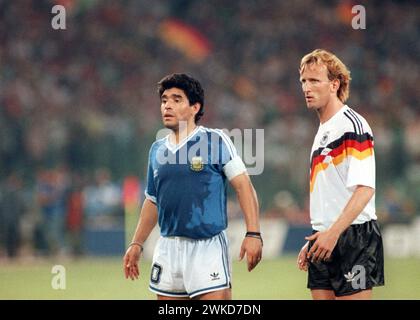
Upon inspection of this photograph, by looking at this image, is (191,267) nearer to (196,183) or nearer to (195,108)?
(196,183)

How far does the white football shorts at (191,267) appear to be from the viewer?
5852 millimetres

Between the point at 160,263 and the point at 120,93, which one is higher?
the point at 120,93

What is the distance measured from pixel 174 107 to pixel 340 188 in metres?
1.22

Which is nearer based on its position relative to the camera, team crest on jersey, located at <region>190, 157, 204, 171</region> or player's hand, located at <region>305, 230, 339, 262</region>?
player's hand, located at <region>305, 230, 339, 262</region>

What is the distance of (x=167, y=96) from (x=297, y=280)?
24.1 feet

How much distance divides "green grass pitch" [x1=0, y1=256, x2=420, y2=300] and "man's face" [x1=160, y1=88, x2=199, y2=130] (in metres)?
4.98

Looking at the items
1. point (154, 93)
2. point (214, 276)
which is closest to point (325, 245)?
point (214, 276)

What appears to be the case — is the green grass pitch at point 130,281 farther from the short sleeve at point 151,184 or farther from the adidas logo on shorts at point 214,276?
the adidas logo on shorts at point 214,276

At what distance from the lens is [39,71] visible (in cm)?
2020

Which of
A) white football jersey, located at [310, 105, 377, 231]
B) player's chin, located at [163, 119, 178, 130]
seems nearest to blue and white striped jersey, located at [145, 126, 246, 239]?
player's chin, located at [163, 119, 178, 130]

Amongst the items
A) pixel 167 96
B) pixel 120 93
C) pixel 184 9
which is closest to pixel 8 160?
pixel 120 93

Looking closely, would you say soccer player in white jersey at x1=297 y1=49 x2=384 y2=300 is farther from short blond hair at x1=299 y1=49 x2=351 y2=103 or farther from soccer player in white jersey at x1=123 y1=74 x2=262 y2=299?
soccer player in white jersey at x1=123 y1=74 x2=262 y2=299

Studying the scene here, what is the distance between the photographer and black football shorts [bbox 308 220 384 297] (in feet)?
18.3

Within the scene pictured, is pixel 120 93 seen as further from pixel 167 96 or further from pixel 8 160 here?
pixel 167 96
